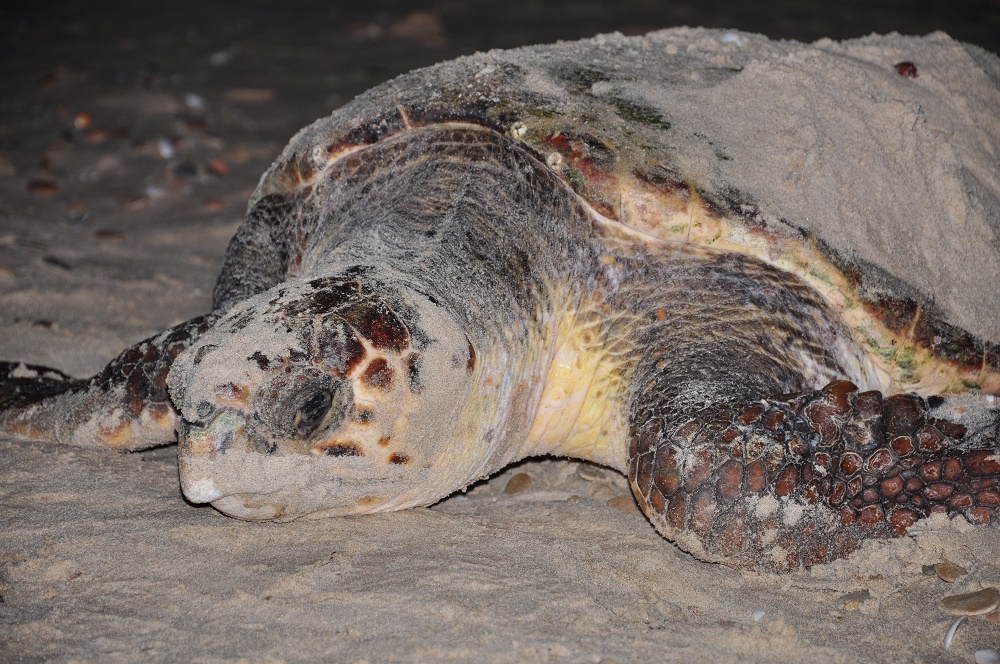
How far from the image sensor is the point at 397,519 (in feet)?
7.20

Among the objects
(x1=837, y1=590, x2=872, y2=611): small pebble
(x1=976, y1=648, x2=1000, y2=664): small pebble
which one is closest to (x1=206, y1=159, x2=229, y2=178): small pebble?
(x1=837, y1=590, x2=872, y2=611): small pebble

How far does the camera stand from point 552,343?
2.40 metres

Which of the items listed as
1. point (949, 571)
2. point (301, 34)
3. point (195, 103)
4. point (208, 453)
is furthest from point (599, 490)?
point (301, 34)

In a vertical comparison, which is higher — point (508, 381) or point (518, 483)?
point (508, 381)

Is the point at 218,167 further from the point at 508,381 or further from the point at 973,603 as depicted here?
the point at 973,603

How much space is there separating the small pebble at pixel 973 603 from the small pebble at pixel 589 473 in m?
0.97

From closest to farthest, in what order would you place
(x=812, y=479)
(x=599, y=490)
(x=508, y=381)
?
(x=812, y=479) → (x=508, y=381) → (x=599, y=490)

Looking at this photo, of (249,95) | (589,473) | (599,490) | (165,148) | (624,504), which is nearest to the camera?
(624,504)

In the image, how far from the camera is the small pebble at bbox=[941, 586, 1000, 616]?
187 cm

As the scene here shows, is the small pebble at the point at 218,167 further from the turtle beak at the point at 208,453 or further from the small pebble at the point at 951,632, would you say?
the small pebble at the point at 951,632

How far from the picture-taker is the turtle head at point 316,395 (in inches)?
69.2

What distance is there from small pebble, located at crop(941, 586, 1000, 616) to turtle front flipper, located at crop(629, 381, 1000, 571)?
180 mm

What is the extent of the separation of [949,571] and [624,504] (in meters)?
0.80

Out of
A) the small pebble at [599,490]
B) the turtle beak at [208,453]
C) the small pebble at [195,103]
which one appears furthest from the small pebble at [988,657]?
the small pebble at [195,103]
